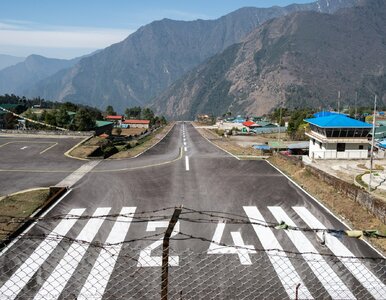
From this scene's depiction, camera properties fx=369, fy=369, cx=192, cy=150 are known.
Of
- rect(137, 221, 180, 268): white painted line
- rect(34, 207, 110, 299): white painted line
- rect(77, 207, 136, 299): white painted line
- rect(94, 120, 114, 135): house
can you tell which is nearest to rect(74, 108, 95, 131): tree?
rect(94, 120, 114, 135): house

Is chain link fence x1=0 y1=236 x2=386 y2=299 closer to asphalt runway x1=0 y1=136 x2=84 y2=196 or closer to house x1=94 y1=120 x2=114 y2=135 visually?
asphalt runway x1=0 y1=136 x2=84 y2=196

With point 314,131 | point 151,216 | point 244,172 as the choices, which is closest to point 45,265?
point 151,216

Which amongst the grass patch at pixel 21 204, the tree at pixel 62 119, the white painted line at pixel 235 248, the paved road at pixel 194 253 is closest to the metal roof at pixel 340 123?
the paved road at pixel 194 253

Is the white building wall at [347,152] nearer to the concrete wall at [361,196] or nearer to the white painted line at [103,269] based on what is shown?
the concrete wall at [361,196]

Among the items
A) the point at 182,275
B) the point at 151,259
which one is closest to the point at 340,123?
the point at 151,259

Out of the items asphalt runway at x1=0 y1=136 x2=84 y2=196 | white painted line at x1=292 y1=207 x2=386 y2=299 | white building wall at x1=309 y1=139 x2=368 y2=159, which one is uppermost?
asphalt runway at x1=0 y1=136 x2=84 y2=196
